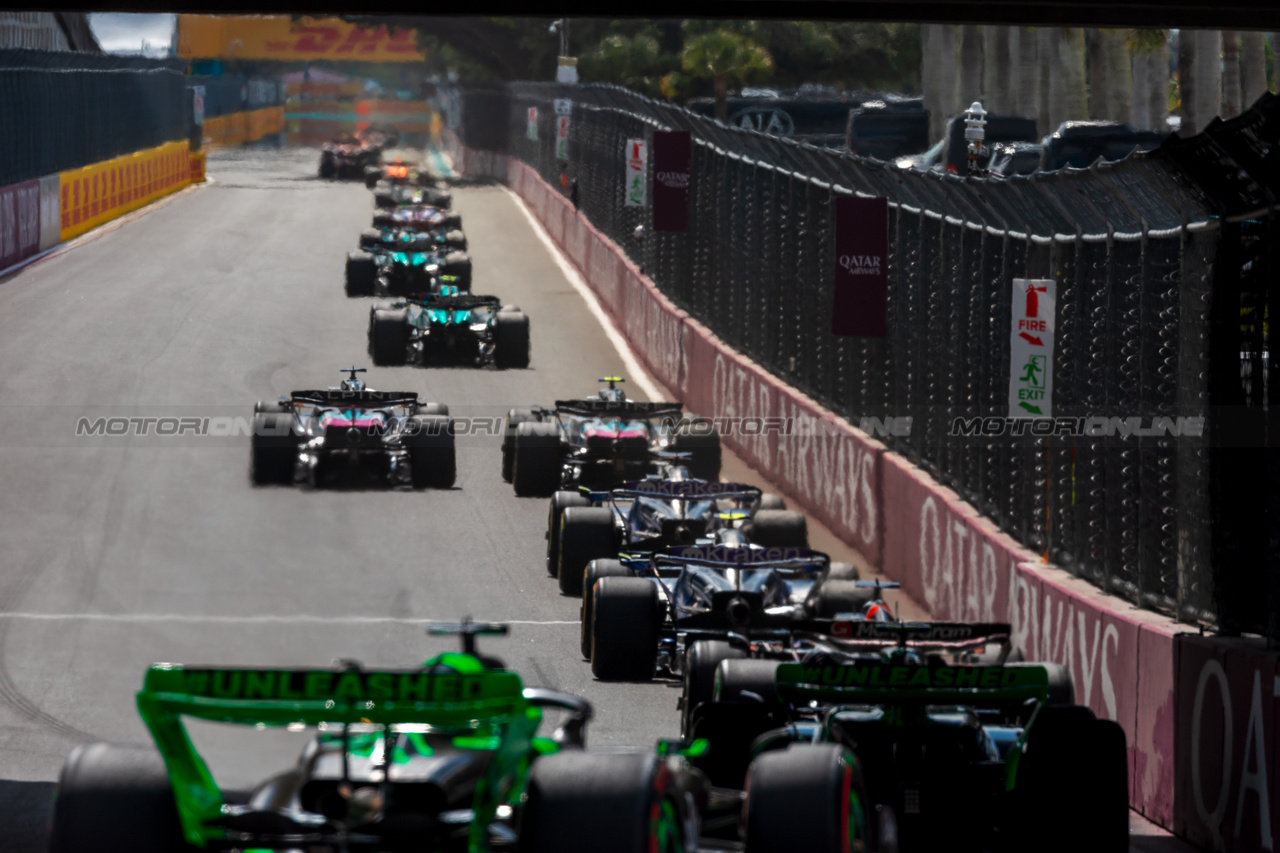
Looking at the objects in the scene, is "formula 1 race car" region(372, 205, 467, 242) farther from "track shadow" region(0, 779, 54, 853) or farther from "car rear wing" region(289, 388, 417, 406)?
"track shadow" region(0, 779, 54, 853)

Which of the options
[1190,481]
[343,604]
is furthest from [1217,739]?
[343,604]

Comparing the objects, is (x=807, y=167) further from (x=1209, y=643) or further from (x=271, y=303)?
(x=271, y=303)

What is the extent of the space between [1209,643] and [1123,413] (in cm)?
199

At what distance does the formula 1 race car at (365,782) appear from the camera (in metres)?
5.09

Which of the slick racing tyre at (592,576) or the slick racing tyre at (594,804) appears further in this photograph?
the slick racing tyre at (592,576)

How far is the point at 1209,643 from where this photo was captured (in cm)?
786

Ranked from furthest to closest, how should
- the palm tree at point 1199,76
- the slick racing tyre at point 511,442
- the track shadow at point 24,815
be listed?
1. the palm tree at point 1199,76
2. the slick racing tyre at point 511,442
3. the track shadow at point 24,815

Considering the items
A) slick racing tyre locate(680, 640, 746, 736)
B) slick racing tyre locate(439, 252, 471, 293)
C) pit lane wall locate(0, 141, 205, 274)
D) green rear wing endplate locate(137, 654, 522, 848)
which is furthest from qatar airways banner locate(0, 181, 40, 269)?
green rear wing endplate locate(137, 654, 522, 848)

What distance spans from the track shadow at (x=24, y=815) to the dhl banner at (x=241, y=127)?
7690 cm

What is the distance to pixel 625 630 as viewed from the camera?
33.9ft

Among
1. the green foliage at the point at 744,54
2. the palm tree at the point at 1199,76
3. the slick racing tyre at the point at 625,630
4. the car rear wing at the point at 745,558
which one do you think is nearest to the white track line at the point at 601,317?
the palm tree at the point at 1199,76

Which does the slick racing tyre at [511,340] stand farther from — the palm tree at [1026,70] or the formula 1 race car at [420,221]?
the palm tree at [1026,70]

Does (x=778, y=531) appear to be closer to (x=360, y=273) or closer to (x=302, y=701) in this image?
(x=302, y=701)

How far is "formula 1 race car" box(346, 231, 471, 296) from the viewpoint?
29.0 meters
